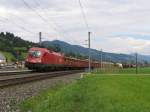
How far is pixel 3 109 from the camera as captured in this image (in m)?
17.4

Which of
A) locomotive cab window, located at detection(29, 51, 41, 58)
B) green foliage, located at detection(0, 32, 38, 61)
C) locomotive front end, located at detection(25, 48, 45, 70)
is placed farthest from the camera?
green foliage, located at detection(0, 32, 38, 61)

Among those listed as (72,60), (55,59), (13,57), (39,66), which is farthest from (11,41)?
(39,66)

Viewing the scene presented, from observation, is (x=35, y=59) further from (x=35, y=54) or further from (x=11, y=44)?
(x=11, y=44)

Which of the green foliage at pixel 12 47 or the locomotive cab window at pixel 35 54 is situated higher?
the green foliage at pixel 12 47

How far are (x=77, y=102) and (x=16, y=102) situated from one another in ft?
8.96

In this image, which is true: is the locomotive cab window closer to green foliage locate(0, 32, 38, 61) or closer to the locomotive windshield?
the locomotive windshield

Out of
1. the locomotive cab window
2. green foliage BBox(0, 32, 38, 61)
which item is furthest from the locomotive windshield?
green foliage BBox(0, 32, 38, 61)

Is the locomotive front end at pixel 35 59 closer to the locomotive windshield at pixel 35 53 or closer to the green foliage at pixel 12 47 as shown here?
the locomotive windshield at pixel 35 53

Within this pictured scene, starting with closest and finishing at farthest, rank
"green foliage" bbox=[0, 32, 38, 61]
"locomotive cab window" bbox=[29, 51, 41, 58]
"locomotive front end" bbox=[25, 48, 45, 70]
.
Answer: "locomotive front end" bbox=[25, 48, 45, 70]
"locomotive cab window" bbox=[29, 51, 41, 58]
"green foliage" bbox=[0, 32, 38, 61]

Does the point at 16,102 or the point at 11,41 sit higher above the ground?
the point at 11,41

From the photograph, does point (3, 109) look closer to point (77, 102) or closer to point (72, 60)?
point (77, 102)

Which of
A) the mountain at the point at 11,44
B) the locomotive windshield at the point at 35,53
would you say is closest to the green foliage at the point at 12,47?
the mountain at the point at 11,44

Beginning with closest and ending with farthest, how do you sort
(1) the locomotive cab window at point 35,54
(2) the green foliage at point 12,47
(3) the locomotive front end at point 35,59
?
1. (3) the locomotive front end at point 35,59
2. (1) the locomotive cab window at point 35,54
3. (2) the green foliage at point 12,47

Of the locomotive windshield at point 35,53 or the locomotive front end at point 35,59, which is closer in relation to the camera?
the locomotive front end at point 35,59
